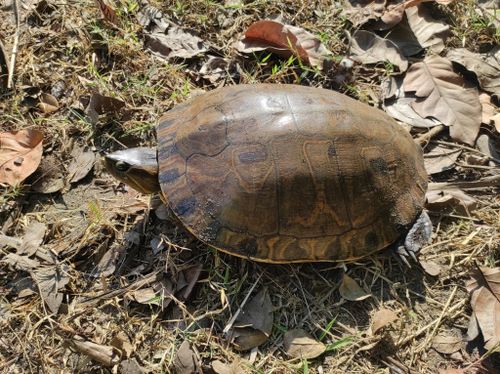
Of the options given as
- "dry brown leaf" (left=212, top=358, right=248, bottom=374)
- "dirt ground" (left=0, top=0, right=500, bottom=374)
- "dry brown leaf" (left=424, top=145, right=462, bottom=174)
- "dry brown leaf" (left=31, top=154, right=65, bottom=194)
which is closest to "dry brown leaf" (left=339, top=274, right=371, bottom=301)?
"dirt ground" (left=0, top=0, right=500, bottom=374)

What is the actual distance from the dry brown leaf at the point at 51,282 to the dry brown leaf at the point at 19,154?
74cm

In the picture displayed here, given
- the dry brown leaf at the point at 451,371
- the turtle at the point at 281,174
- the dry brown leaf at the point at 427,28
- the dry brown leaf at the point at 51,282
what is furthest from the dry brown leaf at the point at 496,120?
the dry brown leaf at the point at 51,282

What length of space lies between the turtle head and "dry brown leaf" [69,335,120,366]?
1061 millimetres

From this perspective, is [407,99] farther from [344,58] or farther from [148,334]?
[148,334]

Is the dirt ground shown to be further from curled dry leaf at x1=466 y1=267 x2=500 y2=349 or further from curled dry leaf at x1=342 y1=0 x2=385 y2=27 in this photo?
curled dry leaf at x1=342 y1=0 x2=385 y2=27

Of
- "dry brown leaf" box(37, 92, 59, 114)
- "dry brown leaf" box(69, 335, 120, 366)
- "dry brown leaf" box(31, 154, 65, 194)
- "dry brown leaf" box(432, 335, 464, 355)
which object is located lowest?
"dry brown leaf" box(69, 335, 120, 366)

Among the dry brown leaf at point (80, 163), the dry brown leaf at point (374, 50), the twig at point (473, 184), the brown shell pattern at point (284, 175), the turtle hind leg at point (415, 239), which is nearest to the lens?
the brown shell pattern at point (284, 175)

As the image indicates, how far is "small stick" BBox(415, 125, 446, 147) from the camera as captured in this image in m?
4.00

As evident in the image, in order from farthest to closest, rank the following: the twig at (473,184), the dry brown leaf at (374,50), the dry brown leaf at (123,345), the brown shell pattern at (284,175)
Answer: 1. the dry brown leaf at (374,50)
2. the twig at (473,184)
3. the dry brown leaf at (123,345)
4. the brown shell pattern at (284,175)

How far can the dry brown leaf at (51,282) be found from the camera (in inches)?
134

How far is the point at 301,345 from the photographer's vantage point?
10.7 feet

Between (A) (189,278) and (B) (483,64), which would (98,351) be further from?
(B) (483,64)

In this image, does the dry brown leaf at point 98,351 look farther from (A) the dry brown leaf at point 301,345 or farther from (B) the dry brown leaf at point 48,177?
(B) the dry brown leaf at point 48,177

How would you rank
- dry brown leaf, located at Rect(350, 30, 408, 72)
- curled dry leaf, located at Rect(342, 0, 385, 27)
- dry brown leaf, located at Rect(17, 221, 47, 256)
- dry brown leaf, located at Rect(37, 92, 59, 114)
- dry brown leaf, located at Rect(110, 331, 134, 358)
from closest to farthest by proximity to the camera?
dry brown leaf, located at Rect(110, 331, 134, 358), dry brown leaf, located at Rect(17, 221, 47, 256), dry brown leaf, located at Rect(37, 92, 59, 114), dry brown leaf, located at Rect(350, 30, 408, 72), curled dry leaf, located at Rect(342, 0, 385, 27)
